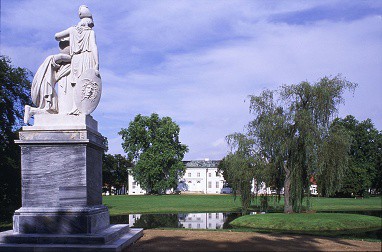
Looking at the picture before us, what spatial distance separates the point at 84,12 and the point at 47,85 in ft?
7.12

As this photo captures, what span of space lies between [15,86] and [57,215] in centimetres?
1470

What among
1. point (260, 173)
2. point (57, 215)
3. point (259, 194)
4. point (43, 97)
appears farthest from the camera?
point (259, 194)

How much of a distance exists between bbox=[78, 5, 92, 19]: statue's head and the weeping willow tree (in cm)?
1117

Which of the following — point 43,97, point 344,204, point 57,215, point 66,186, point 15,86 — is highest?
point 15,86

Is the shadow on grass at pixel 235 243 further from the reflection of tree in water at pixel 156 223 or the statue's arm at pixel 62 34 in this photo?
the reflection of tree in water at pixel 156 223

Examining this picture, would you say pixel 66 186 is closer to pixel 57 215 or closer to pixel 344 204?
pixel 57 215

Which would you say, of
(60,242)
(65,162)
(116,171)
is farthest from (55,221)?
(116,171)

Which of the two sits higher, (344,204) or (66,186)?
(66,186)

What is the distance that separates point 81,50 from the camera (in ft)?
31.5

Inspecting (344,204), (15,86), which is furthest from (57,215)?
(344,204)

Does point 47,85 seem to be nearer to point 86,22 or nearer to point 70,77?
point 70,77

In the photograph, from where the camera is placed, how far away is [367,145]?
4572 centimetres

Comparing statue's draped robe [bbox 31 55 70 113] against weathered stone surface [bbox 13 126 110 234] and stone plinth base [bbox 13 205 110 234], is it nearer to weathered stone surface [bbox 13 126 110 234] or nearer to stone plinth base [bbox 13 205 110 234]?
weathered stone surface [bbox 13 126 110 234]

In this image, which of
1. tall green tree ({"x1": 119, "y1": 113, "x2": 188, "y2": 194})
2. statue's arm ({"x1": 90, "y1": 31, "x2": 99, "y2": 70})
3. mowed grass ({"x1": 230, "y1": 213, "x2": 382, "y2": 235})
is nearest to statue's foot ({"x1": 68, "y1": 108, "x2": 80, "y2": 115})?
statue's arm ({"x1": 90, "y1": 31, "x2": 99, "y2": 70})
